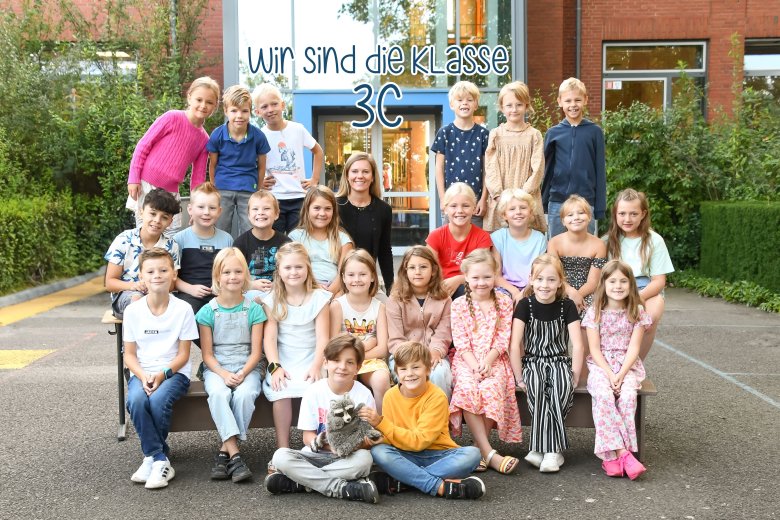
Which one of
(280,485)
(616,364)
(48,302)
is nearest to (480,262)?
(616,364)

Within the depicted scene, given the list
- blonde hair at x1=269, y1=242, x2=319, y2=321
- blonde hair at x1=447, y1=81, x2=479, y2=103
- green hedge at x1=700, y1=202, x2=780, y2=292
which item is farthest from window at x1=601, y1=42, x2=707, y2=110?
blonde hair at x1=269, y1=242, x2=319, y2=321

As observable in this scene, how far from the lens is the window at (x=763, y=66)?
17.2 m

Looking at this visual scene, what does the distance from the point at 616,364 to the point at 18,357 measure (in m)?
5.45

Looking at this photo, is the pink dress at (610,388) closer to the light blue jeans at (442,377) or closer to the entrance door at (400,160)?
the light blue jeans at (442,377)

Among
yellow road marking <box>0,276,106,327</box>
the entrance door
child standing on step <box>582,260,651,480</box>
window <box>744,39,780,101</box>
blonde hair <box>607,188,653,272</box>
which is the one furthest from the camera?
window <box>744,39,780,101</box>

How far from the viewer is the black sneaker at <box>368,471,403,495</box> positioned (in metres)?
4.17

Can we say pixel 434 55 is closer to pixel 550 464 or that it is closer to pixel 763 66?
pixel 763 66

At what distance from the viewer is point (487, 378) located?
4617mm

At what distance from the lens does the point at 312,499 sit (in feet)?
13.4

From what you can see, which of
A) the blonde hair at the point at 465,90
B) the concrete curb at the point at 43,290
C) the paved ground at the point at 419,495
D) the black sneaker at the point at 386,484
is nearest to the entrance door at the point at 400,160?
the concrete curb at the point at 43,290

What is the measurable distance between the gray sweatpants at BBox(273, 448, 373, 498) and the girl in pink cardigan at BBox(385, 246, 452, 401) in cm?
85

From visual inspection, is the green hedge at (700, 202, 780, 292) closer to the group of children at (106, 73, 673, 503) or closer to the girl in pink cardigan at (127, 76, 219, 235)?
the group of children at (106, 73, 673, 503)

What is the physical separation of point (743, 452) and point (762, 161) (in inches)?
347

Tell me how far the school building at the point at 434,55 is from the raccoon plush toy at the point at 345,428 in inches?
440
